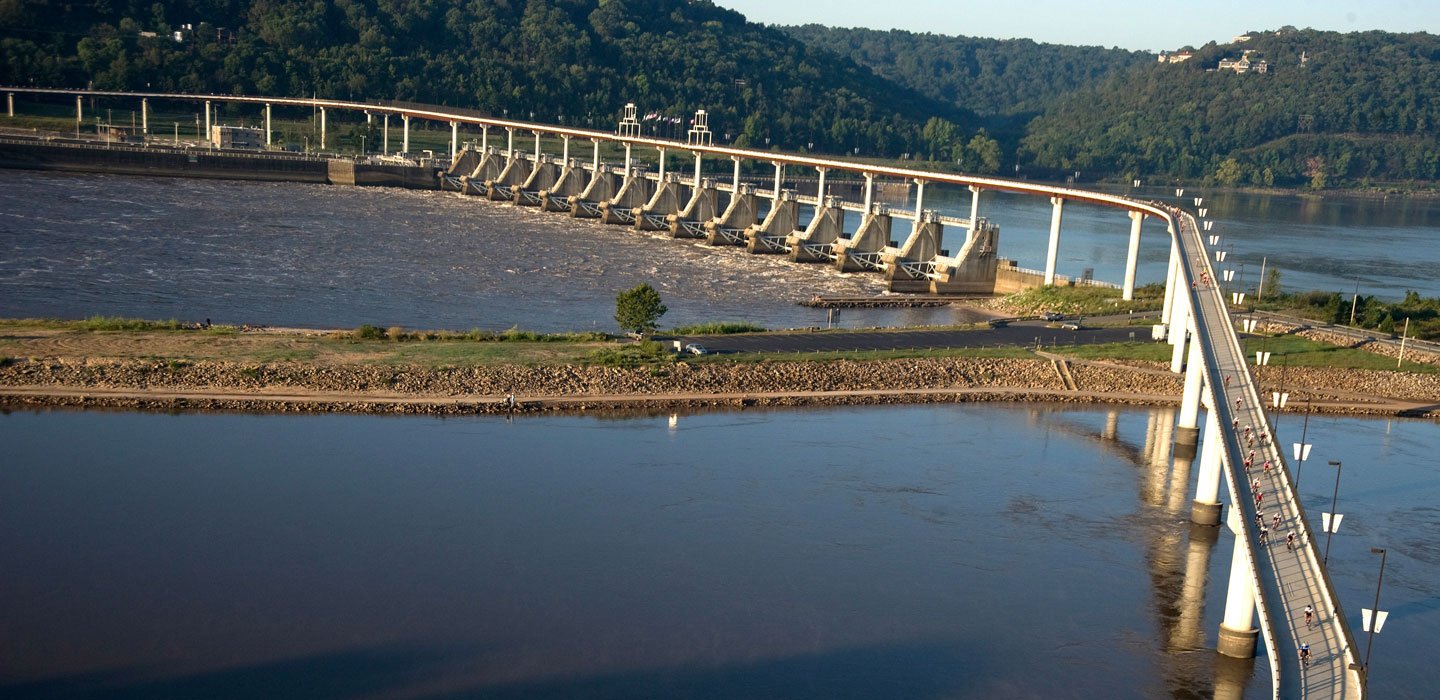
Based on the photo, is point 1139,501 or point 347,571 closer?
point 347,571

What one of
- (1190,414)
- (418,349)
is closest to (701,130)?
(418,349)

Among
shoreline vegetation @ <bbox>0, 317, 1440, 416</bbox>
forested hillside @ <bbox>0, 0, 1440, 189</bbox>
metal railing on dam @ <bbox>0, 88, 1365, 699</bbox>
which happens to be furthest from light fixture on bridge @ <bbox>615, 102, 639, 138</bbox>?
metal railing on dam @ <bbox>0, 88, 1365, 699</bbox>

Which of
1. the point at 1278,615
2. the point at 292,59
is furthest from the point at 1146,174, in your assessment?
the point at 1278,615

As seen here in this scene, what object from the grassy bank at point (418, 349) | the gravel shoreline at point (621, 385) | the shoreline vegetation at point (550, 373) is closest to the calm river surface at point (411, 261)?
the grassy bank at point (418, 349)

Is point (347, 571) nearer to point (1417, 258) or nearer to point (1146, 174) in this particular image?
point (1417, 258)

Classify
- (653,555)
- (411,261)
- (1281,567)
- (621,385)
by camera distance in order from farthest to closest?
(411,261) < (621,385) < (653,555) < (1281,567)

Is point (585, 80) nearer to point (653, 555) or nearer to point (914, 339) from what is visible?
point (914, 339)
